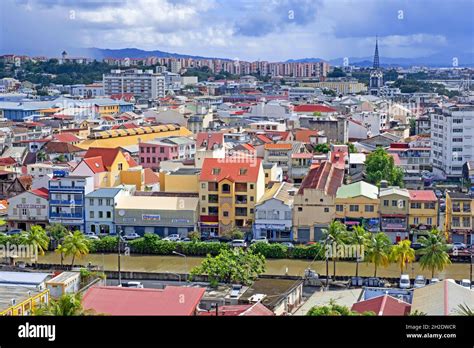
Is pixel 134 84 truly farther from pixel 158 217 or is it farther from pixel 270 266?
pixel 270 266

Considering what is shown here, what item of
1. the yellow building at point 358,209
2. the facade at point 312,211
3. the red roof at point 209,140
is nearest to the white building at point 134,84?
the red roof at point 209,140

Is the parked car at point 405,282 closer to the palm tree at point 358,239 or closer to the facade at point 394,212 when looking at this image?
the palm tree at point 358,239

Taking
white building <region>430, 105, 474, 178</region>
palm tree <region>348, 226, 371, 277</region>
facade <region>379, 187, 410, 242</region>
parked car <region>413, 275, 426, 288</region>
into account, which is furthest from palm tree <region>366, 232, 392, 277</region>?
white building <region>430, 105, 474, 178</region>

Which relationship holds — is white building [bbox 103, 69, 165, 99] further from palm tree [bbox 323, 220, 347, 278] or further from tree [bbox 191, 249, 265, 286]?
tree [bbox 191, 249, 265, 286]

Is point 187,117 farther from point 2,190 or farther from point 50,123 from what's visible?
point 2,190

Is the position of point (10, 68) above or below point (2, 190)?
above
